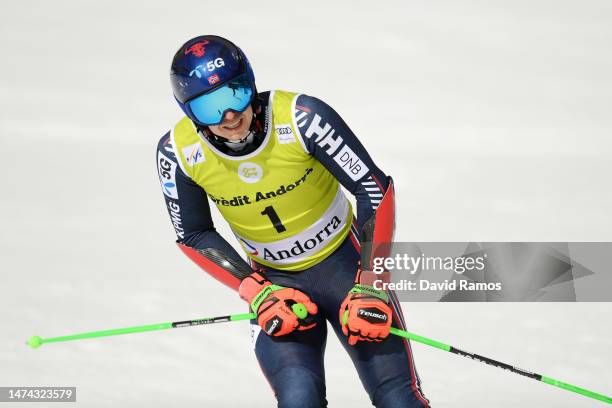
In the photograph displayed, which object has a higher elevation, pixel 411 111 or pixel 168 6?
pixel 168 6

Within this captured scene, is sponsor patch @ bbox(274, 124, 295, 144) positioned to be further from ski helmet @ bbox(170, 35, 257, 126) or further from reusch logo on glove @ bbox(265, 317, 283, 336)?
reusch logo on glove @ bbox(265, 317, 283, 336)

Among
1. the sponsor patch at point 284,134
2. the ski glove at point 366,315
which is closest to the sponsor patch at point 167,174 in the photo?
the sponsor patch at point 284,134

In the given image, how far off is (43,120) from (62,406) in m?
3.99

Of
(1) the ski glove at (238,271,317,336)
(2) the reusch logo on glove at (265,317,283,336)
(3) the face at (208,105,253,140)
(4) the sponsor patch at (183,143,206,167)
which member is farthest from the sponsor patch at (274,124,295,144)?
(2) the reusch logo on glove at (265,317,283,336)

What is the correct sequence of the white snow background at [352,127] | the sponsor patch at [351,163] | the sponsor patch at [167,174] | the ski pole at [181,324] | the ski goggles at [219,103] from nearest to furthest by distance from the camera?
the ski goggles at [219,103] < the sponsor patch at [351,163] < the ski pole at [181,324] < the sponsor patch at [167,174] < the white snow background at [352,127]

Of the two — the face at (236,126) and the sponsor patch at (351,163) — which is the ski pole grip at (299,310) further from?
the face at (236,126)

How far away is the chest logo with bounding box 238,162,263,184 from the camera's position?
5.16m

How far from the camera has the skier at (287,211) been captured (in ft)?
16.3

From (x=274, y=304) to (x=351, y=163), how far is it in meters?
0.66

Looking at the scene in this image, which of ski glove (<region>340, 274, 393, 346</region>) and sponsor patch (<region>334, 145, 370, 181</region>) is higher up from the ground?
sponsor patch (<region>334, 145, 370, 181</region>)

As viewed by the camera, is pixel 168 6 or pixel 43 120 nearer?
pixel 43 120

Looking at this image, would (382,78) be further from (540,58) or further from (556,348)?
(556,348)

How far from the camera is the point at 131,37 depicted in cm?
1125

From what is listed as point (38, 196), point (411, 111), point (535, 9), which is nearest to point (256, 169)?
point (38, 196)
